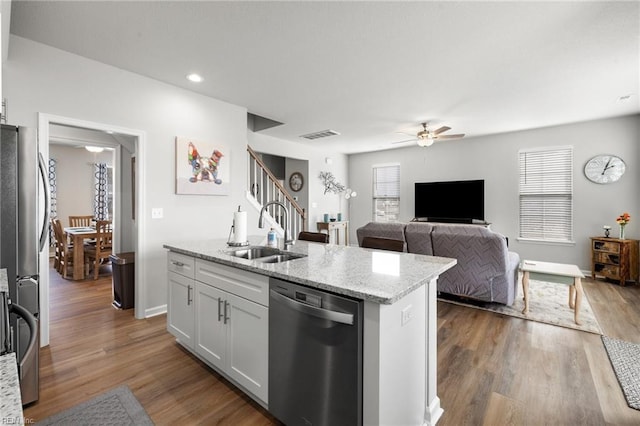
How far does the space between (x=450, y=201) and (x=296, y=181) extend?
3552 millimetres

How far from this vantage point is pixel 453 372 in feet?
7.38

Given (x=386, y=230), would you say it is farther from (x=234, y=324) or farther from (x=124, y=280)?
(x=124, y=280)

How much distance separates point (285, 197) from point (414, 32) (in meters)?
3.27

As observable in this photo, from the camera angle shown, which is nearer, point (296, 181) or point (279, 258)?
point (279, 258)

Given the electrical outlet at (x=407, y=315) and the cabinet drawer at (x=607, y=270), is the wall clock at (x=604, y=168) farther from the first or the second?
the electrical outlet at (x=407, y=315)

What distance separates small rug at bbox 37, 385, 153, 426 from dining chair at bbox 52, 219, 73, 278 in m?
4.02

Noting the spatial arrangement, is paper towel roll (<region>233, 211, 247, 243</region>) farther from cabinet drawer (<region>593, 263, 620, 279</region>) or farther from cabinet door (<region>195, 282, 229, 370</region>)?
cabinet drawer (<region>593, 263, 620, 279</region>)

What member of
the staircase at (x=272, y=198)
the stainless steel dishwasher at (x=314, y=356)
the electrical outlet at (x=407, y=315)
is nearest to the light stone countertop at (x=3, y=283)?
the stainless steel dishwasher at (x=314, y=356)

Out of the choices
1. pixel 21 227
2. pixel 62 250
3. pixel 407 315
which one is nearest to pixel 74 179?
pixel 62 250

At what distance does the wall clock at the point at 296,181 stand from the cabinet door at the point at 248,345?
539 centimetres

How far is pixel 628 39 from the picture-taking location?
8.29 feet

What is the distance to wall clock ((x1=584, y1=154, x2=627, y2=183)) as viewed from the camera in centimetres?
480

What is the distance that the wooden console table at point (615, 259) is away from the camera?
174 inches

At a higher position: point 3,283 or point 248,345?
point 3,283
